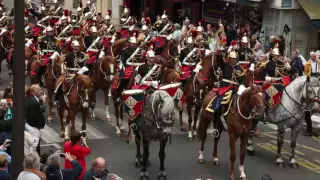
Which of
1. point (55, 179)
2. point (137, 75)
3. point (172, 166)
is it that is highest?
point (137, 75)

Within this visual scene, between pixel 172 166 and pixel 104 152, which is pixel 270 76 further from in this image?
pixel 104 152

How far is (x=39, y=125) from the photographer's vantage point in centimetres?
1461

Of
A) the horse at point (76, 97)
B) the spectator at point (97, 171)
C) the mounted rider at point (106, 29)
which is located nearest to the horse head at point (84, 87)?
the horse at point (76, 97)

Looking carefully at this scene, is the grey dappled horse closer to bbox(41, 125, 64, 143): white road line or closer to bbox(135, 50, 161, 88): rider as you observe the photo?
bbox(135, 50, 161, 88): rider

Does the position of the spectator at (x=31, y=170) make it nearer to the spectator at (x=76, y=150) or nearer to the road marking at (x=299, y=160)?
the spectator at (x=76, y=150)

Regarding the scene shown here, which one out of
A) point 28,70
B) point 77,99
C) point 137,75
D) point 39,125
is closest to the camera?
point 39,125

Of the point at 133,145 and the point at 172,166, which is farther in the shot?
the point at 133,145

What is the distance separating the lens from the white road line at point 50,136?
18.7 metres

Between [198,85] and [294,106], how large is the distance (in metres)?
3.45

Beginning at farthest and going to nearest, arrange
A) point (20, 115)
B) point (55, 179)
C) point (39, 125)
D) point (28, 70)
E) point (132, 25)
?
1. point (132, 25)
2. point (28, 70)
3. point (39, 125)
4. point (55, 179)
5. point (20, 115)

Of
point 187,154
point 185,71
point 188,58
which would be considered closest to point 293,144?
point 187,154

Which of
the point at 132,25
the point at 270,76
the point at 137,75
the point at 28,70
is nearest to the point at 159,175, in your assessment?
the point at 137,75

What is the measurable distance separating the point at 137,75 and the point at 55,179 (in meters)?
6.00

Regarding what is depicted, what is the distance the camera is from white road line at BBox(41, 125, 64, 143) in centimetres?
1869
